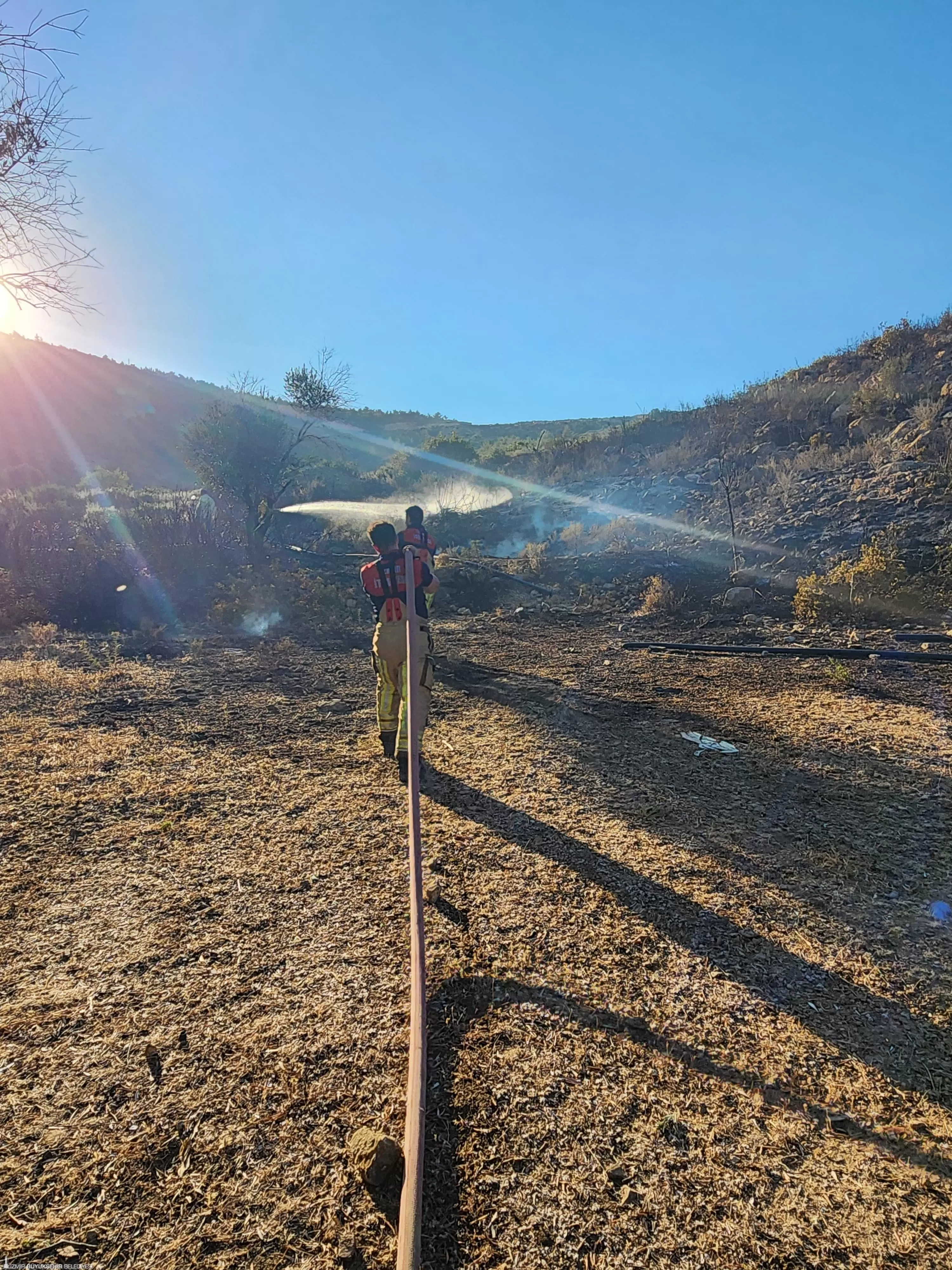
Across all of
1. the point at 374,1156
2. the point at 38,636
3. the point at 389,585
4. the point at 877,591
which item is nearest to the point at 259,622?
the point at 38,636

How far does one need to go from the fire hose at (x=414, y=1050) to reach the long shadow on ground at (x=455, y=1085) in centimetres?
9

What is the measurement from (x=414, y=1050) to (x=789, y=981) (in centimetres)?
176

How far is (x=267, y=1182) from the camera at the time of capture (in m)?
1.89

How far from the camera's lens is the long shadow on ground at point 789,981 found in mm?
2307

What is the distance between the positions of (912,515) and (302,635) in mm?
11914

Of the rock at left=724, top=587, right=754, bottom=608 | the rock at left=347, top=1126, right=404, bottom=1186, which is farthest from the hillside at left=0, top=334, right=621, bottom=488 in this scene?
the rock at left=347, top=1126, right=404, bottom=1186

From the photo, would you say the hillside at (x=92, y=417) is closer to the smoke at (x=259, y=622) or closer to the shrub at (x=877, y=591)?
the smoke at (x=259, y=622)

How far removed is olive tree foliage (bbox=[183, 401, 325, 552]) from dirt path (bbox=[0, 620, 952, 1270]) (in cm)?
1361

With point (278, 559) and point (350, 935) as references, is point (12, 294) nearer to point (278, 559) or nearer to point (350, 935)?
point (350, 935)

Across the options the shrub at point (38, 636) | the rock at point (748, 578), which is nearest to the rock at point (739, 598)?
the rock at point (748, 578)

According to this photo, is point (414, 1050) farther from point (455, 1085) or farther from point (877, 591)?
point (877, 591)

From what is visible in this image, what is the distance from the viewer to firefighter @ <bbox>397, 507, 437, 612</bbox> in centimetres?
524

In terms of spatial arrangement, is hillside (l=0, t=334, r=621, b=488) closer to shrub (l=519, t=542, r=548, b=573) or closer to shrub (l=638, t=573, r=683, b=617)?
shrub (l=519, t=542, r=548, b=573)

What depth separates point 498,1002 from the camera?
8.58 feet
